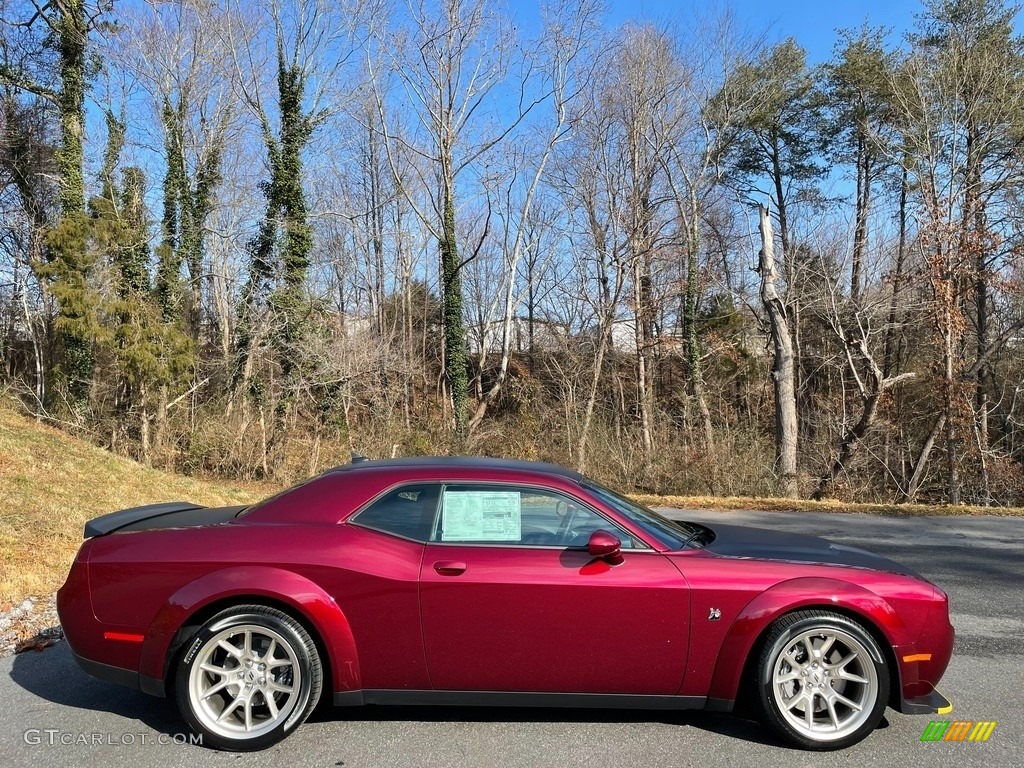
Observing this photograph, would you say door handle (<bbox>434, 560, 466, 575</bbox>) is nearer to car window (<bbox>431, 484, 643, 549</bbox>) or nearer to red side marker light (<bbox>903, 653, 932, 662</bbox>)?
car window (<bbox>431, 484, 643, 549</bbox>)

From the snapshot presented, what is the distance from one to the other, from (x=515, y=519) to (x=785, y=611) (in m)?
1.41

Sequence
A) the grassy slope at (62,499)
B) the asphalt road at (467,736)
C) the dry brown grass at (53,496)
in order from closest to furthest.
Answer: the asphalt road at (467,736), the dry brown grass at (53,496), the grassy slope at (62,499)

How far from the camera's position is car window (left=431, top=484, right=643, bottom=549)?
142 inches

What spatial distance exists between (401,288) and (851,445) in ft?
75.1

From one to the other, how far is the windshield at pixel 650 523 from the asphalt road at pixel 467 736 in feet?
3.02

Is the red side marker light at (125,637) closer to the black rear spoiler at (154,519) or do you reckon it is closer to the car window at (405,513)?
the black rear spoiler at (154,519)

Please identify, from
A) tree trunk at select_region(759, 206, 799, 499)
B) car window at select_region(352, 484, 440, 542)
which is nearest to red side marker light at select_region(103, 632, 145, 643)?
car window at select_region(352, 484, 440, 542)

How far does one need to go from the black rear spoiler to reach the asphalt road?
98 cm

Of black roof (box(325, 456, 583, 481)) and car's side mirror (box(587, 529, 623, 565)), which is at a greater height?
black roof (box(325, 456, 583, 481))

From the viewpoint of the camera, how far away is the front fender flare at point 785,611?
3.39m

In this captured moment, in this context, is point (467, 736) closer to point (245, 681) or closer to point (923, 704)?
point (245, 681)

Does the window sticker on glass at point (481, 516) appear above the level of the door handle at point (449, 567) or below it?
above

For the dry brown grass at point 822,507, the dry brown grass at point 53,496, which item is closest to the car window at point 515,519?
the dry brown grass at point 53,496

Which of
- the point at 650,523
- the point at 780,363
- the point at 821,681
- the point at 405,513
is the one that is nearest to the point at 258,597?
the point at 405,513
